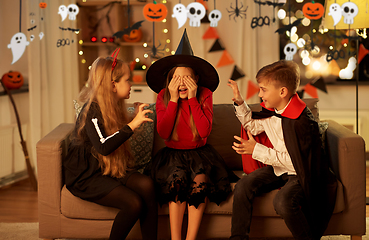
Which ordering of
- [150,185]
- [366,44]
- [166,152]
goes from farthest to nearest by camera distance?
1. [366,44]
2. [166,152]
3. [150,185]

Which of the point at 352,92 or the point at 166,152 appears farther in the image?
the point at 352,92

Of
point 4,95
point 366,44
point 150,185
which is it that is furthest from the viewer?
point 366,44

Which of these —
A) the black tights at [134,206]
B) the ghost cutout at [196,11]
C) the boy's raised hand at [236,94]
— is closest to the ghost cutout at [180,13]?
the ghost cutout at [196,11]

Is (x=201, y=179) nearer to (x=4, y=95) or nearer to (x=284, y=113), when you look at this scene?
(x=284, y=113)

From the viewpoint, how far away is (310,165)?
192cm

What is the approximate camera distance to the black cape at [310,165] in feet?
6.19

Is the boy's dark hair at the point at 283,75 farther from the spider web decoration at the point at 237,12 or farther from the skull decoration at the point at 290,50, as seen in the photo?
the spider web decoration at the point at 237,12

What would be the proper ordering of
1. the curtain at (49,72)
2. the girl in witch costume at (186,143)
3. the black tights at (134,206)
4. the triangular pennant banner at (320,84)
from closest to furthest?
1. the black tights at (134,206)
2. the girl in witch costume at (186,143)
3. the curtain at (49,72)
4. the triangular pennant banner at (320,84)

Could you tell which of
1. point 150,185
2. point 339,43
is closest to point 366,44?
point 339,43

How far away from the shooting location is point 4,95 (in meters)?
3.43

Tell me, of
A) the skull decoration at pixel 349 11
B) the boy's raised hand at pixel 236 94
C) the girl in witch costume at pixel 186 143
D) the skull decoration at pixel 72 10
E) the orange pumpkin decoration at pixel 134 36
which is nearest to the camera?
the girl in witch costume at pixel 186 143

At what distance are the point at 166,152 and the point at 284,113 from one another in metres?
0.66

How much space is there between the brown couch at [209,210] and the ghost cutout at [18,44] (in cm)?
129

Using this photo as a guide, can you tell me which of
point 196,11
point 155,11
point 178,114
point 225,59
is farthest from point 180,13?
point 178,114
